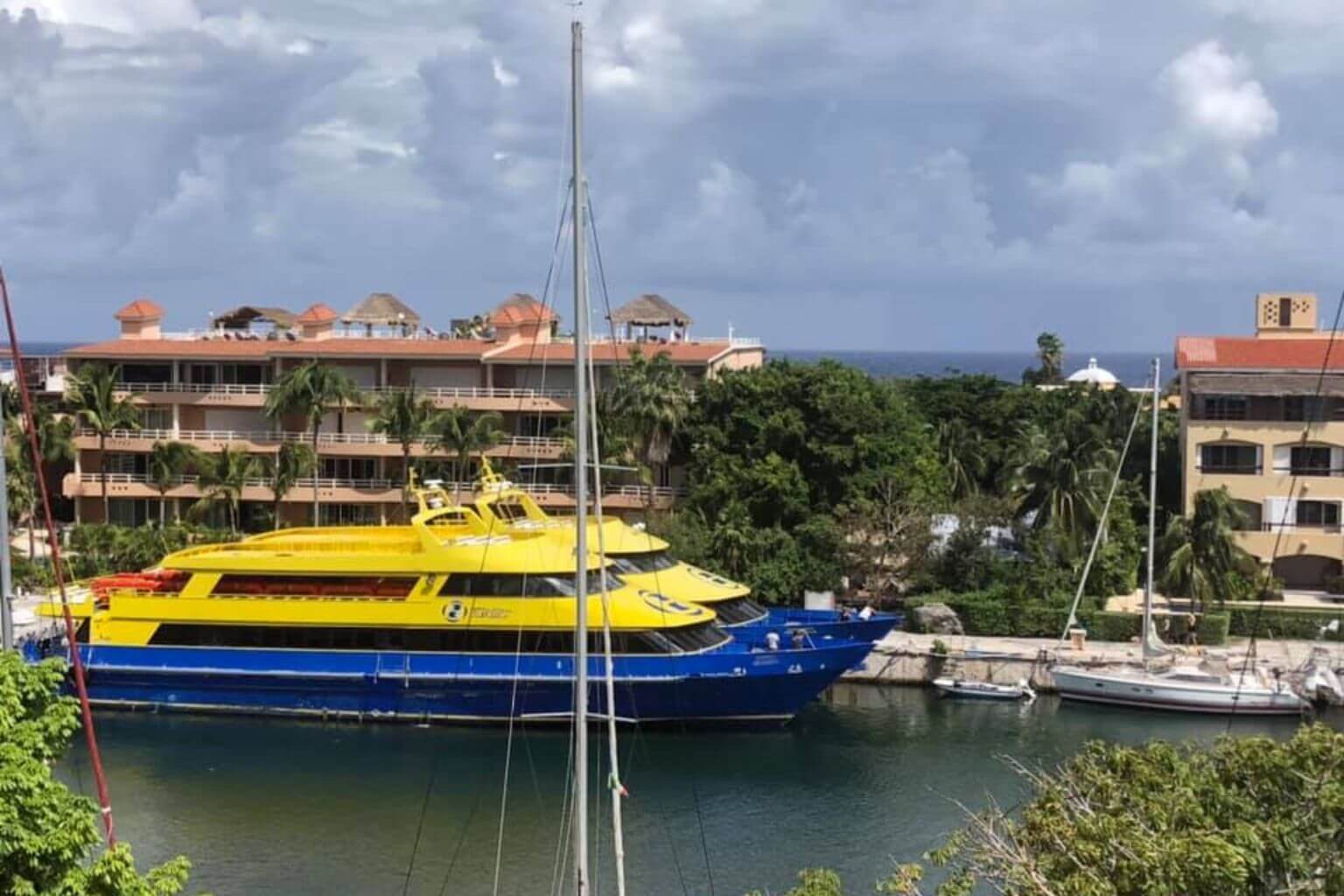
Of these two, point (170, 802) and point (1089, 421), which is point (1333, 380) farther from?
point (170, 802)

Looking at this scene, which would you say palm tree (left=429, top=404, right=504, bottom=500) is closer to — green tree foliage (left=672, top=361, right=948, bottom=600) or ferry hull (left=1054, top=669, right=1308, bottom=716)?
green tree foliage (left=672, top=361, right=948, bottom=600)

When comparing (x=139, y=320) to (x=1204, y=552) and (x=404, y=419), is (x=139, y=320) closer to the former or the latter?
(x=404, y=419)

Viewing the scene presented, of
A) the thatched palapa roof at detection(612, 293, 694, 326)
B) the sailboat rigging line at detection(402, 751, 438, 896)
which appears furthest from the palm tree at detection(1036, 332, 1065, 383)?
the sailboat rigging line at detection(402, 751, 438, 896)

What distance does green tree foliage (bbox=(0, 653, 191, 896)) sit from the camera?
1442 cm

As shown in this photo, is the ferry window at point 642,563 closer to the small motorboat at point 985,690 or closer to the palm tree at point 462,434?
the small motorboat at point 985,690

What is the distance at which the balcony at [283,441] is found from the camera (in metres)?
52.2

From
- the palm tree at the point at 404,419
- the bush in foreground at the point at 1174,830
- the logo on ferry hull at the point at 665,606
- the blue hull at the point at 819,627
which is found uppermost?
the palm tree at the point at 404,419

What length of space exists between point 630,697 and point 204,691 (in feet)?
34.8

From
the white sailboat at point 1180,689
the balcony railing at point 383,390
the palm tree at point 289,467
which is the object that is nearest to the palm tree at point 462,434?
the balcony railing at point 383,390

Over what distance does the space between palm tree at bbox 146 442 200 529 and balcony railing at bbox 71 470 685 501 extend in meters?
0.29

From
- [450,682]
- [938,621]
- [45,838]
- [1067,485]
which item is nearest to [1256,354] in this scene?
[1067,485]

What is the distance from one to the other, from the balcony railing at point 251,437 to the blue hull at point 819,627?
1496cm

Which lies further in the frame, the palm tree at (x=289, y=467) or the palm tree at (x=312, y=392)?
the palm tree at (x=289, y=467)

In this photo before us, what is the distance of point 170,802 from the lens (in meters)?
31.1
